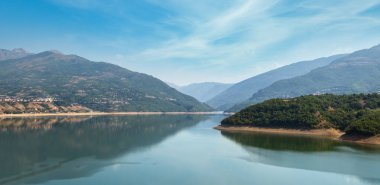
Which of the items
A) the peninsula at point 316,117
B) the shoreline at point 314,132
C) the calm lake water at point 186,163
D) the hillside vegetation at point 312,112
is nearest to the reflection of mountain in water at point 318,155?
the calm lake water at point 186,163

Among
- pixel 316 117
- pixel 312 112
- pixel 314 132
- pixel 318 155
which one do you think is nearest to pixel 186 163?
pixel 318 155

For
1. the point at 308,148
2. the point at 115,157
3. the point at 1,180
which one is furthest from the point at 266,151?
the point at 1,180

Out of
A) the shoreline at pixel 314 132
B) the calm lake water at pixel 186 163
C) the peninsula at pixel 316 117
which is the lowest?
the calm lake water at pixel 186 163

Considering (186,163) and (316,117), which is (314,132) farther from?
(186,163)

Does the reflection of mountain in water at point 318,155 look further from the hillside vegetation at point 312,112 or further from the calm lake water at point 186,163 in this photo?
the hillside vegetation at point 312,112

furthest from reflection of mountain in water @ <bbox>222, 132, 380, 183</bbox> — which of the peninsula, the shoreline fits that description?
the peninsula

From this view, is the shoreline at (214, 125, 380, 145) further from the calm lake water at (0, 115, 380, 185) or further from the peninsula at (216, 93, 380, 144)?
the calm lake water at (0, 115, 380, 185)

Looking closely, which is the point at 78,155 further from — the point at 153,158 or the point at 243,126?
the point at 243,126
